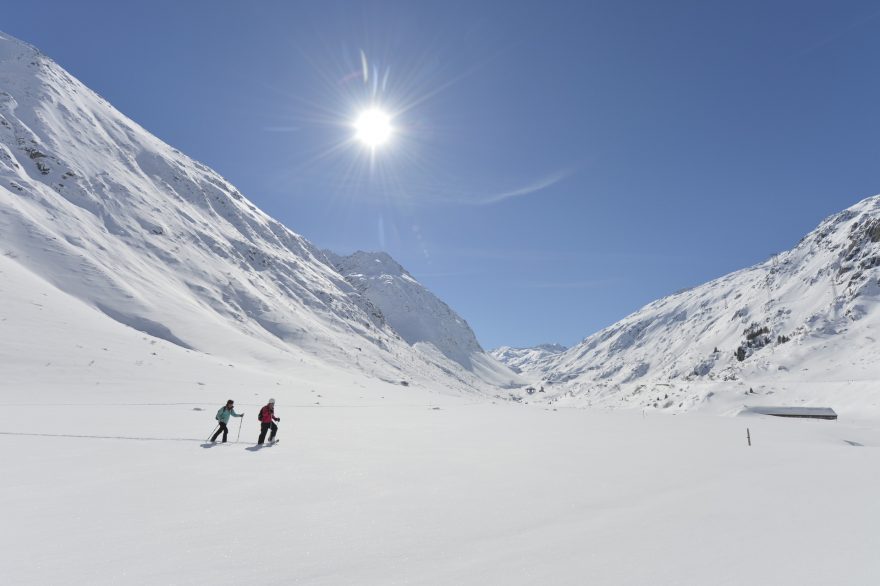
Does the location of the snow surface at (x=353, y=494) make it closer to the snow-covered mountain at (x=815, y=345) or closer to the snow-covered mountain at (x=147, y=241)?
the snow-covered mountain at (x=147, y=241)

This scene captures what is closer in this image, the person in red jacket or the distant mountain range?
the person in red jacket

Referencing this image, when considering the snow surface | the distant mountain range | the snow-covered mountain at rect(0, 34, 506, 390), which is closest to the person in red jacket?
the snow surface

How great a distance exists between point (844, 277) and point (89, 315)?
185825mm

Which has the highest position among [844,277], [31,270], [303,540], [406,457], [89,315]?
[844,277]

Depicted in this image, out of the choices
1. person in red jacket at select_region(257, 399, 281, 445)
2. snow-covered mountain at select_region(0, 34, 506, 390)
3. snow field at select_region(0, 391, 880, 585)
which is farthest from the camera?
snow-covered mountain at select_region(0, 34, 506, 390)

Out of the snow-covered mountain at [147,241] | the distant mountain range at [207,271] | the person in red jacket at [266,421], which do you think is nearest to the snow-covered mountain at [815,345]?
the distant mountain range at [207,271]

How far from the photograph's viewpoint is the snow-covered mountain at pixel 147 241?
6738 cm

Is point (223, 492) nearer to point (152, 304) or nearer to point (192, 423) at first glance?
point (192, 423)

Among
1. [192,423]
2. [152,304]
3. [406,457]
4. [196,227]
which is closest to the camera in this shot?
[406,457]

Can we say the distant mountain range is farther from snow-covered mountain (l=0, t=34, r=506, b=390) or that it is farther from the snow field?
the snow field

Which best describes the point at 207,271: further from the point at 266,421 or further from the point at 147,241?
the point at 266,421

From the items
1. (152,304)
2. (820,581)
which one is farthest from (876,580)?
(152,304)

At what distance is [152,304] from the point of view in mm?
71625

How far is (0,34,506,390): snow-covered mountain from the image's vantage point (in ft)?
221
